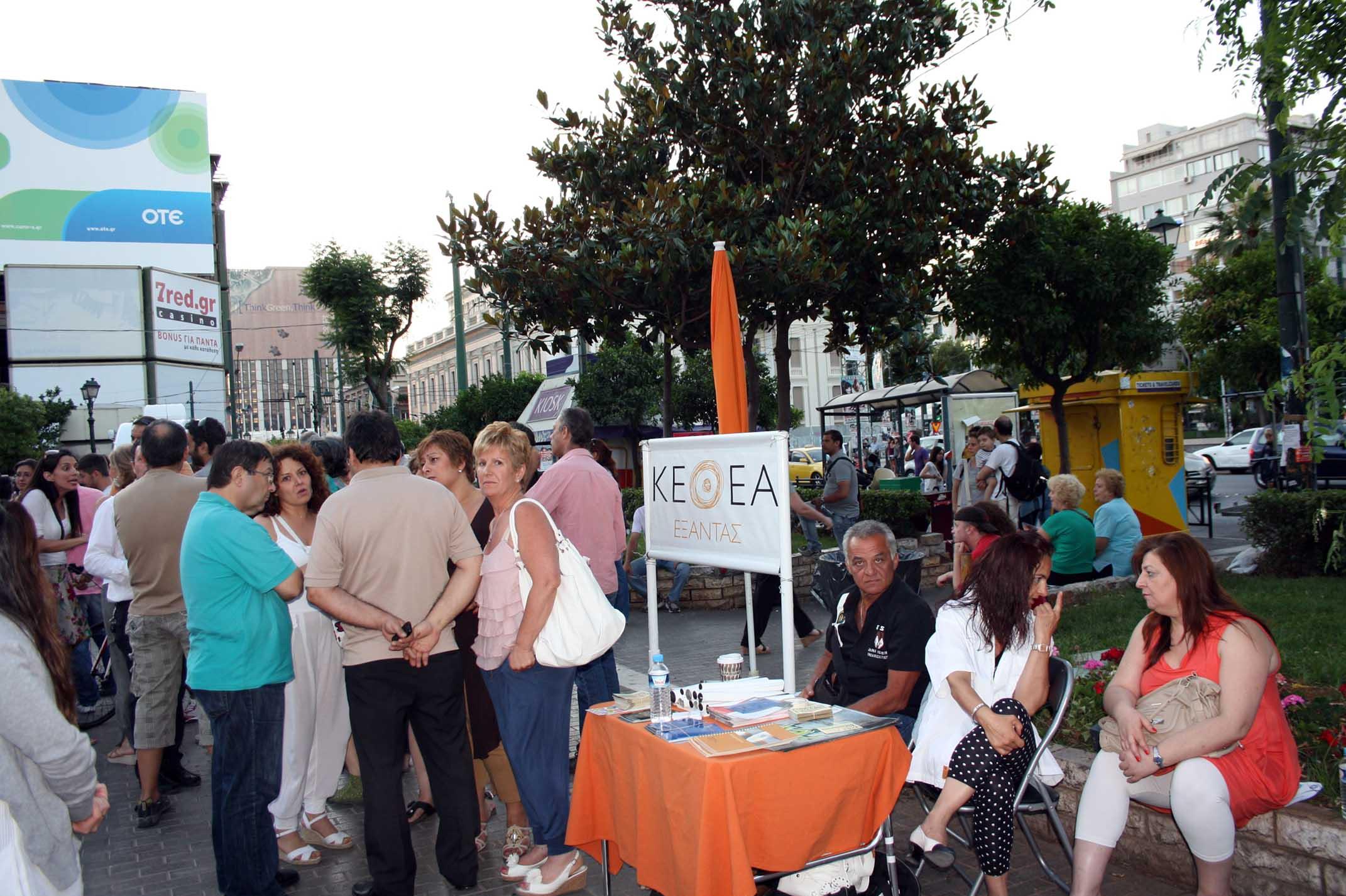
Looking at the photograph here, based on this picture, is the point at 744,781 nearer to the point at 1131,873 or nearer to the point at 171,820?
→ the point at 1131,873

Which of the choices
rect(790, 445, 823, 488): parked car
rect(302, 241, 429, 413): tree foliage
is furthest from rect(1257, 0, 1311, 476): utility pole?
rect(302, 241, 429, 413): tree foliage

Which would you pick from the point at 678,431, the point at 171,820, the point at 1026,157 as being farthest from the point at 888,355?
the point at 678,431

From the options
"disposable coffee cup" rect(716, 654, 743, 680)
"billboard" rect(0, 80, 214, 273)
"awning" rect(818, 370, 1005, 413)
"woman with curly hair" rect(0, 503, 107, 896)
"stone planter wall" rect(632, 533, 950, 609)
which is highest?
"billboard" rect(0, 80, 214, 273)

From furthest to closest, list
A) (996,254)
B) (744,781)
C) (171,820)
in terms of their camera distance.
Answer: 1. (996,254)
2. (171,820)
3. (744,781)

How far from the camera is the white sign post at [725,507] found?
4.36 metres

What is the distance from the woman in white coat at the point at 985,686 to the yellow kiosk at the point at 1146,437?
33.8ft

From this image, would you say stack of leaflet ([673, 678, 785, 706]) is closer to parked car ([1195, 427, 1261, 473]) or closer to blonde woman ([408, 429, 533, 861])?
blonde woman ([408, 429, 533, 861])

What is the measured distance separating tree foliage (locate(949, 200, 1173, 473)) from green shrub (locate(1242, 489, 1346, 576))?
4.33 m

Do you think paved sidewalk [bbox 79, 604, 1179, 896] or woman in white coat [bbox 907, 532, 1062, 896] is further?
paved sidewalk [bbox 79, 604, 1179, 896]

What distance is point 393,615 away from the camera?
3.86 metres

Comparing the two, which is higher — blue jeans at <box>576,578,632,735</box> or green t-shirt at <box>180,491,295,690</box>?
green t-shirt at <box>180,491,295,690</box>

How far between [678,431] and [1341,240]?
34377 millimetres

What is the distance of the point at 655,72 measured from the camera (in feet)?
34.6

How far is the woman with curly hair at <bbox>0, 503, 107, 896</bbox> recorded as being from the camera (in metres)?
2.30
